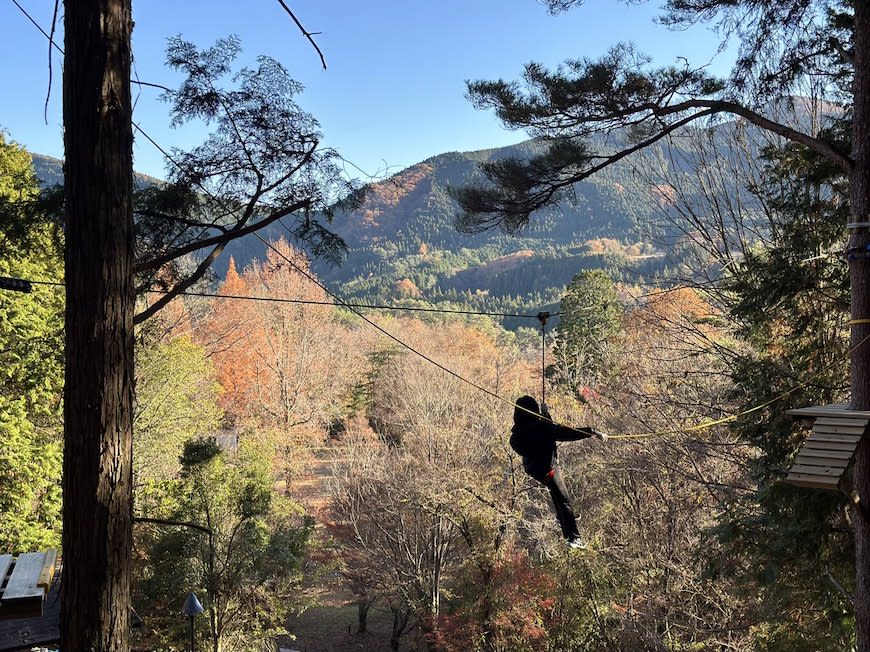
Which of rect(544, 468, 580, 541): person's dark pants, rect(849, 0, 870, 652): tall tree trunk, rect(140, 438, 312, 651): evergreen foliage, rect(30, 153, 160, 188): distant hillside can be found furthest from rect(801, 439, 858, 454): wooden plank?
rect(140, 438, 312, 651): evergreen foliage

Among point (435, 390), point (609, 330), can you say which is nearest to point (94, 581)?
point (435, 390)

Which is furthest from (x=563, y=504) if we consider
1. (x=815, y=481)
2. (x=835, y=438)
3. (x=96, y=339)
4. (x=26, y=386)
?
(x=26, y=386)

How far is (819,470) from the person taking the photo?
3.54 meters

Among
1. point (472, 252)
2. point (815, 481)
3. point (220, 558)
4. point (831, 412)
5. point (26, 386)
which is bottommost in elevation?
point (220, 558)

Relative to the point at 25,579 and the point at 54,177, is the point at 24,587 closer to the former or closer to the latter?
the point at 25,579

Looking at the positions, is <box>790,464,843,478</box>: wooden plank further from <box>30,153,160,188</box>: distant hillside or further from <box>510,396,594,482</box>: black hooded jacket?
<box>30,153,160,188</box>: distant hillside

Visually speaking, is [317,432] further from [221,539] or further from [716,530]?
[716,530]

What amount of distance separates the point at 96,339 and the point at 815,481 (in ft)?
12.3

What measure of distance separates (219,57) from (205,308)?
2620cm

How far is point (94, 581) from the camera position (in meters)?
2.14

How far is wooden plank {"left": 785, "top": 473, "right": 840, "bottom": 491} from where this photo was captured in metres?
3.45

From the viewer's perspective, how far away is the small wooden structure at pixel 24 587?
3.17 metres

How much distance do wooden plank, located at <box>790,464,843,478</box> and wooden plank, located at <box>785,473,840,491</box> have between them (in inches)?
1.0

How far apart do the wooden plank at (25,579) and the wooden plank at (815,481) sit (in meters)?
4.24
